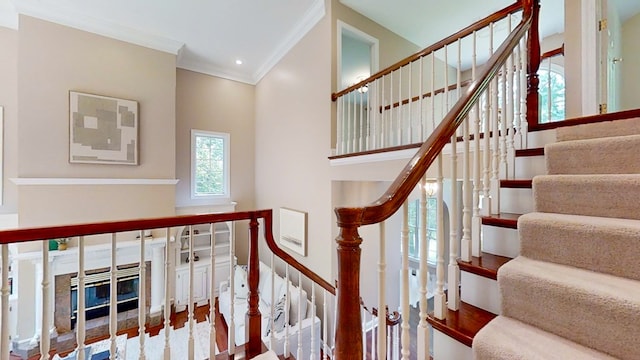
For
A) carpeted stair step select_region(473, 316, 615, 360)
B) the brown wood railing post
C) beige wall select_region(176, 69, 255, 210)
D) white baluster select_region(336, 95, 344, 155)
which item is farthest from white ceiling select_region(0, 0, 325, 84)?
carpeted stair step select_region(473, 316, 615, 360)

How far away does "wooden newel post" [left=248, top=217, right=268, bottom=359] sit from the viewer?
174 centimetres

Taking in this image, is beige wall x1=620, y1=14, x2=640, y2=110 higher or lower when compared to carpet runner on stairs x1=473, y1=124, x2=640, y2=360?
higher

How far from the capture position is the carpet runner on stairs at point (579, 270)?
0.85 m

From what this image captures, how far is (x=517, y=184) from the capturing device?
1.49 meters

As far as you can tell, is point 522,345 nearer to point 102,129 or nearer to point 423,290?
point 423,290

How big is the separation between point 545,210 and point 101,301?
18.4 ft

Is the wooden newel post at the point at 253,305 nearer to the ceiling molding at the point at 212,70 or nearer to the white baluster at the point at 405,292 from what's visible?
the white baluster at the point at 405,292

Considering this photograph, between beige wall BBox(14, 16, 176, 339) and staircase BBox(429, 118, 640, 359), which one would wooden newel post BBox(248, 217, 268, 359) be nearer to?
staircase BBox(429, 118, 640, 359)

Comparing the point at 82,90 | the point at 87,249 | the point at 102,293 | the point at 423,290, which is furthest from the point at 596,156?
the point at 102,293

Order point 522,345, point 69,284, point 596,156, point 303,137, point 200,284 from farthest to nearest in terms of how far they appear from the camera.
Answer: point 200,284 → point 303,137 → point 69,284 → point 596,156 → point 522,345

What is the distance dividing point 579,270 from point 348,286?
98cm

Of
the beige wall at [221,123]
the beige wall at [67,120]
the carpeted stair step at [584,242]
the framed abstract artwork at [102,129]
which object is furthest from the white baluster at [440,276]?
the beige wall at [221,123]

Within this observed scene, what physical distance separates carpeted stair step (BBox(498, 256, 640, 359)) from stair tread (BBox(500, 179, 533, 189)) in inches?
19.6

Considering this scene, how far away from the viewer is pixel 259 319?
1.80 m
